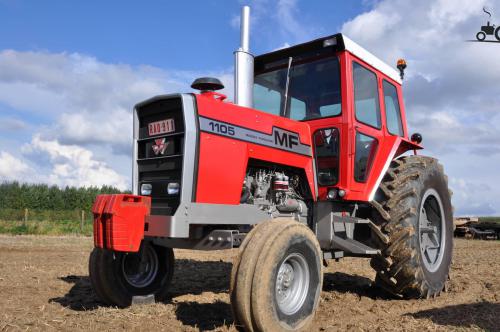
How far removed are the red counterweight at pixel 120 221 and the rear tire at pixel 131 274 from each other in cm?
97

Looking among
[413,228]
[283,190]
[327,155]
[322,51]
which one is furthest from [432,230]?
[322,51]

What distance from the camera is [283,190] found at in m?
5.03

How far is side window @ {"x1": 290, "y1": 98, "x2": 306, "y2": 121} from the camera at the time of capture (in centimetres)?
582

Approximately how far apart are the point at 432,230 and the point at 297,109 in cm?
241

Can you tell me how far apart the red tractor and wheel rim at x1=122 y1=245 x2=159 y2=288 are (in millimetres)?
12

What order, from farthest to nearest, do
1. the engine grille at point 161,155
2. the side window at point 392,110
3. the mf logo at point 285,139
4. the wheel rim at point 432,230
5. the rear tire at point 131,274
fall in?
the side window at point 392,110 → the wheel rim at point 432,230 → the rear tire at point 131,274 → the mf logo at point 285,139 → the engine grille at point 161,155

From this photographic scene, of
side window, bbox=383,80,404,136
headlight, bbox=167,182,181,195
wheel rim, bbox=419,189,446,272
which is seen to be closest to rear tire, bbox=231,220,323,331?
headlight, bbox=167,182,181,195

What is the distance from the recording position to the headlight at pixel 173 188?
4.39 m

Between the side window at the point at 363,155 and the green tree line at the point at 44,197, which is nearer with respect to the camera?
the side window at the point at 363,155

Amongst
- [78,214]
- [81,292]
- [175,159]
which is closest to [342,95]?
[175,159]

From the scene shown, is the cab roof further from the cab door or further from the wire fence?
the wire fence

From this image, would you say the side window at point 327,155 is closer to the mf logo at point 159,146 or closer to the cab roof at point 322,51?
the cab roof at point 322,51

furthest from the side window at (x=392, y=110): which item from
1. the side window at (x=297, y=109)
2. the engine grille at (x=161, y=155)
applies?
the engine grille at (x=161, y=155)

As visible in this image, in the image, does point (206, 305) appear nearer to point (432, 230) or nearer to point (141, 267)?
point (141, 267)
